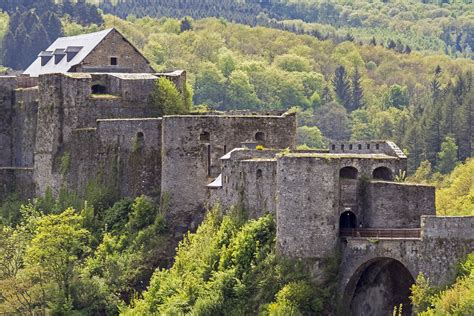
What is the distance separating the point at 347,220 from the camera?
63.1m

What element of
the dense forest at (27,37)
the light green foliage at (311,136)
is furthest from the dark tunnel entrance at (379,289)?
the dense forest at (27,37)

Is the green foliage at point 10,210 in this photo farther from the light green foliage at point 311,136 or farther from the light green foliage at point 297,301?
the light green foliage at point 311,136

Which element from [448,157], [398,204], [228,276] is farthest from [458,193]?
[228,276]

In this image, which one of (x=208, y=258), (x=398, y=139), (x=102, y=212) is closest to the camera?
(x=208, y=258)

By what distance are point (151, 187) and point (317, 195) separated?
15.6 meters

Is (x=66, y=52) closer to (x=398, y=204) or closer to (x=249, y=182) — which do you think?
(x=249, y=182)

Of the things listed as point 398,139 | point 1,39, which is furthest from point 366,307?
point 1,39

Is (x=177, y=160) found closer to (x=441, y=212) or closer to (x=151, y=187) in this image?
(x=151, y=187)

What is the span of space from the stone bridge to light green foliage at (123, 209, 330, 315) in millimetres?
1802

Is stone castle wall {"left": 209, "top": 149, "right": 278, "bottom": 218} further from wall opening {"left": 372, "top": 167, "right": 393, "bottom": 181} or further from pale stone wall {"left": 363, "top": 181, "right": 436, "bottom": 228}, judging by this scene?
wall opening {"left": 372, "top": 167, "right": 393, "bottom": 181}

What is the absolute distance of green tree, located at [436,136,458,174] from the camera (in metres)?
134

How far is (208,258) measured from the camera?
66000 mm

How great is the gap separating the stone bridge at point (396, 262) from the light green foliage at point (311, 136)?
Result: 11389 centimetres

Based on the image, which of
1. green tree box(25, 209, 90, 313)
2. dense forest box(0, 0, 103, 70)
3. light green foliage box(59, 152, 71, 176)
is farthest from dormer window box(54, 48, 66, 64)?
dense forest box(0, 0, 103, 70)
